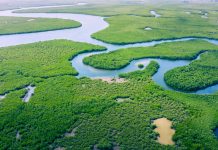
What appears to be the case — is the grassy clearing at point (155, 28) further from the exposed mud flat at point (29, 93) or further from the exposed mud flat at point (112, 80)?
the exposed mud flat at point (29, 93)

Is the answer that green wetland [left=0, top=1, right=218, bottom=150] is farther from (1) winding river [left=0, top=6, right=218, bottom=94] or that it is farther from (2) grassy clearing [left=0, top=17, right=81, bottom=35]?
(2) grassy clearing [left=0, top=17, right=81, bottom=35]

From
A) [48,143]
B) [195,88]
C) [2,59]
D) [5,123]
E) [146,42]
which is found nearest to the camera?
[48,143]

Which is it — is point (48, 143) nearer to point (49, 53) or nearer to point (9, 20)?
point (49, 53)

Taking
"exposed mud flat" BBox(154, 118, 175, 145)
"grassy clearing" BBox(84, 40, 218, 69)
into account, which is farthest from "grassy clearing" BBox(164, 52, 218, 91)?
"exposed mud flat" BBox(154, 118, 175, 145)

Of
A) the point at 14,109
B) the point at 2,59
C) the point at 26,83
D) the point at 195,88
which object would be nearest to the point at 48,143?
the point at 14,109

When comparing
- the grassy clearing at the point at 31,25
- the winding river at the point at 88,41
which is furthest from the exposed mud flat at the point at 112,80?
the grassy clearing at the point at 31,25

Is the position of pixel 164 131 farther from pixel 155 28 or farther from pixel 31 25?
pixel 31 25

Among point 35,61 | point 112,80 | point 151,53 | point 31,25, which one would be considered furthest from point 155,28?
point 35,61
